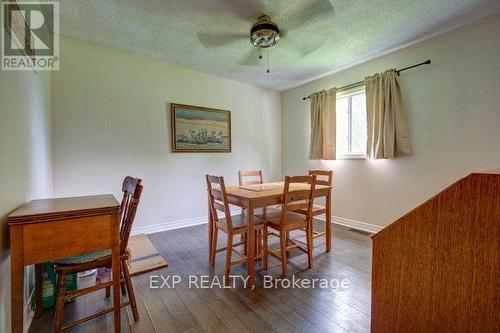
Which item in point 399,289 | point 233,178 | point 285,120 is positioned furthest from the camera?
point 285,120

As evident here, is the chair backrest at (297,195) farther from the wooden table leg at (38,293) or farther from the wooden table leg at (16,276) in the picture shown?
the wooden table leg at (38,293)

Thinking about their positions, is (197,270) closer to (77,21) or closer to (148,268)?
(148,268)

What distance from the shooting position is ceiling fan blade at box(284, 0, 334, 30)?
209cm

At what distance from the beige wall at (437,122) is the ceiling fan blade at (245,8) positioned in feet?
6.36

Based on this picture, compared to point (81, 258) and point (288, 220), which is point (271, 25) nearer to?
point (288, 220)

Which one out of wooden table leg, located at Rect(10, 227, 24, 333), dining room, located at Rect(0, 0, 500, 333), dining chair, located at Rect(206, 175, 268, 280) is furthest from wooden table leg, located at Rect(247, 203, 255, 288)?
wooden table leg, located at Rect(10, 227, 24, 333)

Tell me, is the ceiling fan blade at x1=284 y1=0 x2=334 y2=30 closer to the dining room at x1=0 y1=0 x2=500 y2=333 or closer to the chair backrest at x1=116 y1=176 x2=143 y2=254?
the dining room at x1=0 y1=0 x2=500 y2=333

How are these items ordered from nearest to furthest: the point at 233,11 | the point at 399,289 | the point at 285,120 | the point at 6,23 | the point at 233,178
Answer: the point at 399,289, the point at 6,23, the point at 233,11, the point at 233,178, the point at 285,120

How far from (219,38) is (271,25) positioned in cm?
70

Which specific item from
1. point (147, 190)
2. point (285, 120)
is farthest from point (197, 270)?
point (285, 120)

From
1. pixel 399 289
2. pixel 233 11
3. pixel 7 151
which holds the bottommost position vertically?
pixel 399 289

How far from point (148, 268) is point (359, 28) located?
327 centimetres

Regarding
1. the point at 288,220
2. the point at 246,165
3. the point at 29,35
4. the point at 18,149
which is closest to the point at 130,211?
the point at 18,149

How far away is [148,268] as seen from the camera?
2189 millimetres
